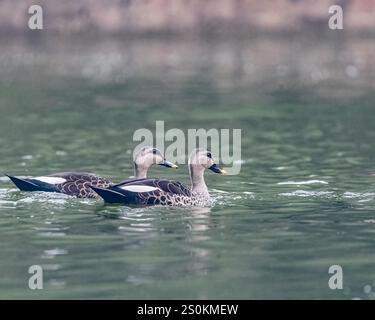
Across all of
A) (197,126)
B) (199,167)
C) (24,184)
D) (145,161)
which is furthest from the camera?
(197,126)

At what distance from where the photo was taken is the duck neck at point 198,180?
18.6m

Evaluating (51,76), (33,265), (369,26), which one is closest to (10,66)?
(51,76)

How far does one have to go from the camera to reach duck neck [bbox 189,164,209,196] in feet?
60.9

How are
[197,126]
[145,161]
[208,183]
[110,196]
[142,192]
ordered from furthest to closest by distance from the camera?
[197,126] < [208,183] < [145,161] < [142,192] < [110,196]

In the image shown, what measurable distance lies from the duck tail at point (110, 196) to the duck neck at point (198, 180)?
44.9 inches

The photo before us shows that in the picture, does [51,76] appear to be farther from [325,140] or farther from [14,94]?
[325,140]

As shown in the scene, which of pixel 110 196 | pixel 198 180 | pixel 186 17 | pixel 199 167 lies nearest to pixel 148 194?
pixel 110 196

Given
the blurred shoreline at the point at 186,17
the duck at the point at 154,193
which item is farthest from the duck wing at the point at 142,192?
the blurred shoreline at the point at 186,17

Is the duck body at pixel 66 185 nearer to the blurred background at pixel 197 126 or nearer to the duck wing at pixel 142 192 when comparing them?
the blurred background at pixel 197 126

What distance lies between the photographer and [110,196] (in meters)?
17.8

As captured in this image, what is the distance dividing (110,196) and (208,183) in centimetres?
303

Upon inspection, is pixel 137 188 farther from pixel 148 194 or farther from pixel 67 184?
pixel 67 184

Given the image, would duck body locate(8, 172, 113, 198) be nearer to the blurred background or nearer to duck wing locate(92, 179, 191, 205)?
the blurred background
